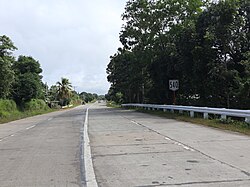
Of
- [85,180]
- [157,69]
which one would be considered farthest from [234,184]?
[157,69]

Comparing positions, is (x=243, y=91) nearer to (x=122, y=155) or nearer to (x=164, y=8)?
(x=164, y=8)

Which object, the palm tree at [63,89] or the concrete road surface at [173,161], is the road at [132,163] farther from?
the palm tree at [63,89]

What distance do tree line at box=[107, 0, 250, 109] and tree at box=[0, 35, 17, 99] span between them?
13639 millimetres

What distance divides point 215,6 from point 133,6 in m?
13.5

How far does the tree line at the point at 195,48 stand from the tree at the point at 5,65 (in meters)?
13.6

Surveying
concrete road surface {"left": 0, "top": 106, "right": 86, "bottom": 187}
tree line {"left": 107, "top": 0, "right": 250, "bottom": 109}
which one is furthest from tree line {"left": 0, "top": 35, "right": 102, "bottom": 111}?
concrete road surface {"left": 0, "top": 106, "right": 86, "bottom": 187}

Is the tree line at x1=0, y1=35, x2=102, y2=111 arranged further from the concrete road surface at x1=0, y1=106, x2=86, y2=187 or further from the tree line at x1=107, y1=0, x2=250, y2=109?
the concrete road surface at x1=0, y1=106, x2=86, y2=187

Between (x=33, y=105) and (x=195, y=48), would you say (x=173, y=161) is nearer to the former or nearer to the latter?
(x=195, y=48)

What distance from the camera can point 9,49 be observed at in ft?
150

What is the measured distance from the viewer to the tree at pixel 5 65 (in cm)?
4226

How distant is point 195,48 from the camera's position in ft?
95.6

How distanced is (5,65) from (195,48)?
23069 mm

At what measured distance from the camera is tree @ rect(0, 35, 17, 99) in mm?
42256

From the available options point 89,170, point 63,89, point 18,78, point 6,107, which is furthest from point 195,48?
point 63,89
